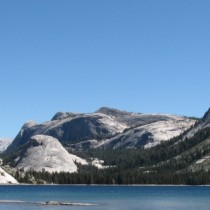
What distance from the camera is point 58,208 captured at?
13075cm

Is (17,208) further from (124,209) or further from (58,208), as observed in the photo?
(124,209)

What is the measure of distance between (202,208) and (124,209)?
66.6 ft

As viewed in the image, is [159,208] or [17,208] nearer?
[17,208]

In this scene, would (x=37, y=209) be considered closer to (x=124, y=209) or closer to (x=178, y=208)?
(x=124, y=209)

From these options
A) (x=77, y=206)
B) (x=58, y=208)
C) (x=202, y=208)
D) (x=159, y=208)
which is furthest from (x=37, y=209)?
(x=202, y=208)

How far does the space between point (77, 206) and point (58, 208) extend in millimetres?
10128

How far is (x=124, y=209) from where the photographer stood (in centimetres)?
13400

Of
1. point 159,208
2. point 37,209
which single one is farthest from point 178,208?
point 37,209

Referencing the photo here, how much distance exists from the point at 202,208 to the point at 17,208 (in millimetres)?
45260

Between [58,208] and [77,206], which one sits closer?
[58,208]

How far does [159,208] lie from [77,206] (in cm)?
2034

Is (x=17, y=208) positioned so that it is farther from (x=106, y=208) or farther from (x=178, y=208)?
(x=178, y=208)

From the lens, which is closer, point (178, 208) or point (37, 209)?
point (37, 209)

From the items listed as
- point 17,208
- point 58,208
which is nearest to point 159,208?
point 58,208
